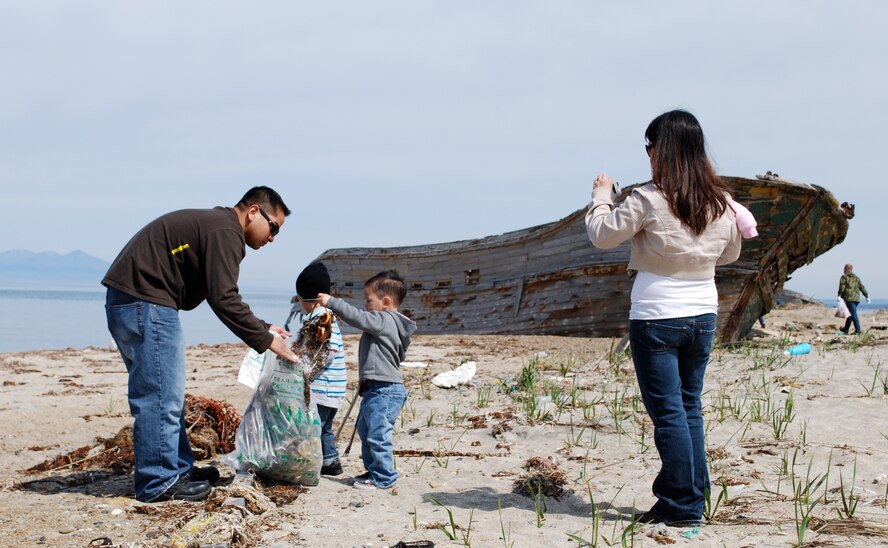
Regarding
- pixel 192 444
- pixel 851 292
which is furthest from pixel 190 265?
pixel 851 292

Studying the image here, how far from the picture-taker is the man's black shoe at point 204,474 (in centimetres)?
432

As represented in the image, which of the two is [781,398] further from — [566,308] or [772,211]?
[566,308]

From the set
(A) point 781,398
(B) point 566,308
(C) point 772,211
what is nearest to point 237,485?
(A) point 781,398

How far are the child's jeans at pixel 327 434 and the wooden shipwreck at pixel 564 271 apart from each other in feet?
31.1

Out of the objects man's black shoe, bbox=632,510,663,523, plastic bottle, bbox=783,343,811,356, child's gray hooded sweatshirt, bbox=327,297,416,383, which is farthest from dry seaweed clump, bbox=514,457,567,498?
plastic bottle, bbox=783,343,811,356

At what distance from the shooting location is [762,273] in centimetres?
1281

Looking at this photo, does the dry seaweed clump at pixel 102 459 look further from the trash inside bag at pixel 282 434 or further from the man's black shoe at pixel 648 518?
the man's black shoe at pixel 648 518

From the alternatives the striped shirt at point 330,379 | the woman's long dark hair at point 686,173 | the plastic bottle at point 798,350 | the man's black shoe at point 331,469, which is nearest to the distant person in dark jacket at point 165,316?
the striped shirt at point 330,379

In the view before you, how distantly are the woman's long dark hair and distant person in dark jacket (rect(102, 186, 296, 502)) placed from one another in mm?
2191

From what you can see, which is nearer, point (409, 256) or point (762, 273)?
point (762, 273)

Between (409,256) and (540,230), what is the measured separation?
12.2 feet

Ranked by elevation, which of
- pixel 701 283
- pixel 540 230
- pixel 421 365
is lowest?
pixel 421 365

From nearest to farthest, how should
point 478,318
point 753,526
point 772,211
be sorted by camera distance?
point 753,526 → point 772,211 → point 478,318

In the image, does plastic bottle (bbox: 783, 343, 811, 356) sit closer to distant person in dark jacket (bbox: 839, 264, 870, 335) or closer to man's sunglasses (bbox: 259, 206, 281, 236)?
man's sunglasses (bbox: 259, 206, 281, 236)
